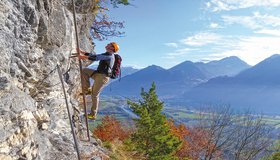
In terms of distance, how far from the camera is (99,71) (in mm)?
12812

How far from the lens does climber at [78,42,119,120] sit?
1214 cm

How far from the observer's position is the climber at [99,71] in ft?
39.8

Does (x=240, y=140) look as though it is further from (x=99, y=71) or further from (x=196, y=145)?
(x=99, y=71)

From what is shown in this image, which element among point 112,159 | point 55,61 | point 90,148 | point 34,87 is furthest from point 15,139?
point 112,159

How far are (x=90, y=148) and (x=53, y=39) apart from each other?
5.30 meters

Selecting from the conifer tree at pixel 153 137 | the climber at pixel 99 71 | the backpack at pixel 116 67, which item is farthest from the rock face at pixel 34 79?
the conifer tree at pixel 153 137

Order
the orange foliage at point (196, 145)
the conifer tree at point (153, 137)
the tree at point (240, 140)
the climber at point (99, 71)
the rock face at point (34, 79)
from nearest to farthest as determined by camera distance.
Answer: the rock face at point (34, 79)
the climber at point (99, 71)
the conifer tree at point (153, 137)
the tree at point (240, 140)
the orange foliage at point (196, 145)

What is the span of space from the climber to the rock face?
1251mm

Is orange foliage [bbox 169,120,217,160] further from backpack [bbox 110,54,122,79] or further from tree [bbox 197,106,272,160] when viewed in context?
backpack [bbox 110,54,122,79]

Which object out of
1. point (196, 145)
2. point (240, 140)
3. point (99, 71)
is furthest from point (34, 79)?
point (196, 145)

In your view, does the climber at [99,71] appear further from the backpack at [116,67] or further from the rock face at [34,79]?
the rock face at [34,79]

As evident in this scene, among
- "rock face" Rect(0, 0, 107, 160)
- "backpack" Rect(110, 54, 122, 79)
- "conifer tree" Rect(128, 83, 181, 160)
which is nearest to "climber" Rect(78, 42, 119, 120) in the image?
"backpack" Rect(110, 54, 122, 79)

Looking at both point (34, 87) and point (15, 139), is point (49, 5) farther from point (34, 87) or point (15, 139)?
point (15, 139)

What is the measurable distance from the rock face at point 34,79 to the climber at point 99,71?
125 centimetres
